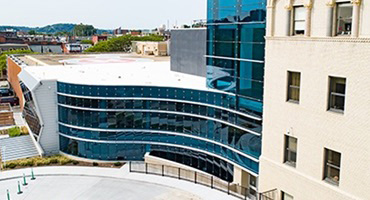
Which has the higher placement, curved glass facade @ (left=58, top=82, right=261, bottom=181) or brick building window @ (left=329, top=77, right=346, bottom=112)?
brick building window @ (left=329, top=77, right=346, bottom=112)

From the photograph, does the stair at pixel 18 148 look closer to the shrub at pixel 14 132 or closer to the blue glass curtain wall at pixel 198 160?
the shrub at pixel 14 132

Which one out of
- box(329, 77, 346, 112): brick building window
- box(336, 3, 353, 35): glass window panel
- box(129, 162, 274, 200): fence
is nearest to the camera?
box(336, 3, 353, 35): glass window panel

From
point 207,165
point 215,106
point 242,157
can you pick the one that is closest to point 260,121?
point 242,157

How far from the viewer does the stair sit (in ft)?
119

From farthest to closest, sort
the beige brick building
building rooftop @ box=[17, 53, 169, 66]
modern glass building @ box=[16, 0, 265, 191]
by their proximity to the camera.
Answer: building rooftop @ box=[17, 53, 169, 66] < modern glass building @ box=[16, 0, 265, 191] < the beige brick building

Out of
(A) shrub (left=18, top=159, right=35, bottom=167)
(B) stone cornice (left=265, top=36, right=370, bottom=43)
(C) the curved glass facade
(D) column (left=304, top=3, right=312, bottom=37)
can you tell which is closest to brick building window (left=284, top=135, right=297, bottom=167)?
(B) stone cornice (left=265, top=36, right=370, bottom=43)

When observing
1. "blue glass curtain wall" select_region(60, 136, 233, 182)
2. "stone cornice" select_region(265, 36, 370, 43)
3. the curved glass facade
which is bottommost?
"blue glass curtain wall" select_region(60, 136, 233, 182)

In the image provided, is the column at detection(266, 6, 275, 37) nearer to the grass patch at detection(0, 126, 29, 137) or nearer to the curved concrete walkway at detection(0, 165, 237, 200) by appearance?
the curved concrete walkway at detection(0, 165, 237, 200)

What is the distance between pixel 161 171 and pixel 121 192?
471 centimetres

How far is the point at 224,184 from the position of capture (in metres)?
28.4

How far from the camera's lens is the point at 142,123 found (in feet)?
109

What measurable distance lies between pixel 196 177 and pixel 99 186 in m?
7.12

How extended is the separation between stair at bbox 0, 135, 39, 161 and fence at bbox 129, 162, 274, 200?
10.7 metres

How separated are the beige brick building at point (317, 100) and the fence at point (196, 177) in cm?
460
